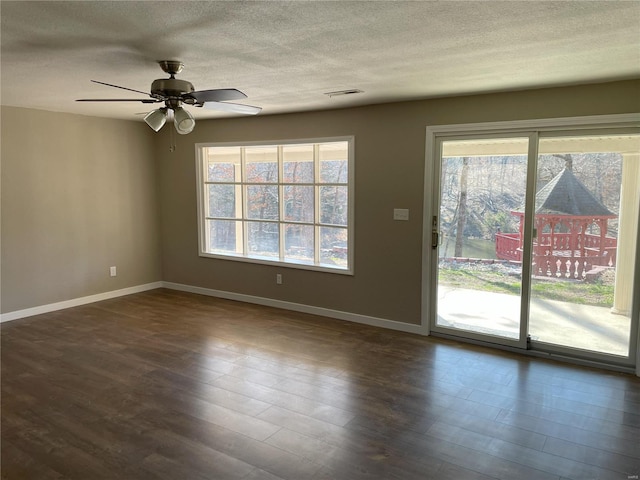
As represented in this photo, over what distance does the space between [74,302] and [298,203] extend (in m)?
3.08

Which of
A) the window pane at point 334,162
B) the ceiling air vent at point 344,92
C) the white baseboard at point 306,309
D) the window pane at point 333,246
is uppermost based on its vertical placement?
the ceiling air vent at point 344,92

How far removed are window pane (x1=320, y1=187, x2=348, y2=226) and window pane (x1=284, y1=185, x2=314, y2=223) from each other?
16cm

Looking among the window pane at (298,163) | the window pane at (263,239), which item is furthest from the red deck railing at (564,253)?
the window pane at (263,239)

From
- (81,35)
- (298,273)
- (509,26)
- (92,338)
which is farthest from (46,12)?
(298,273)

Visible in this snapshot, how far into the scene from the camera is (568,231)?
3.90 meters

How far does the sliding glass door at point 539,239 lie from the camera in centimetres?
372

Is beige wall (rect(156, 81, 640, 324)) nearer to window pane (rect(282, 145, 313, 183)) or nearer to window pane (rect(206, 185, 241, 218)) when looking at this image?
window pane (rect(282, 145, 313, 183))

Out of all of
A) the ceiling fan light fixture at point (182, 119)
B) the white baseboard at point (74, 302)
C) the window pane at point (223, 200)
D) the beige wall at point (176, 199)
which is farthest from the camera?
the window pane at point (223, 200)

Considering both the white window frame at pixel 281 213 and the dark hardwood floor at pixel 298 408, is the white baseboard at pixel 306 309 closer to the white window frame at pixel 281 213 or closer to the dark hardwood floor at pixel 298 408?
the dark hardwood floor at pixel 298 408

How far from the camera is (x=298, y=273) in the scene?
5.41 m

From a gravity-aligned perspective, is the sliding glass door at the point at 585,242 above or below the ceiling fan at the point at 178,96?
below

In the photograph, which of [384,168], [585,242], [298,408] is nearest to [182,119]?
[298,408]

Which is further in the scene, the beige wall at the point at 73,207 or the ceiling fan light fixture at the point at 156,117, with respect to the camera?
the beige wall at the point at 73,207

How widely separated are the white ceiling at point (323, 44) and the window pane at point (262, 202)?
74.6 inches
